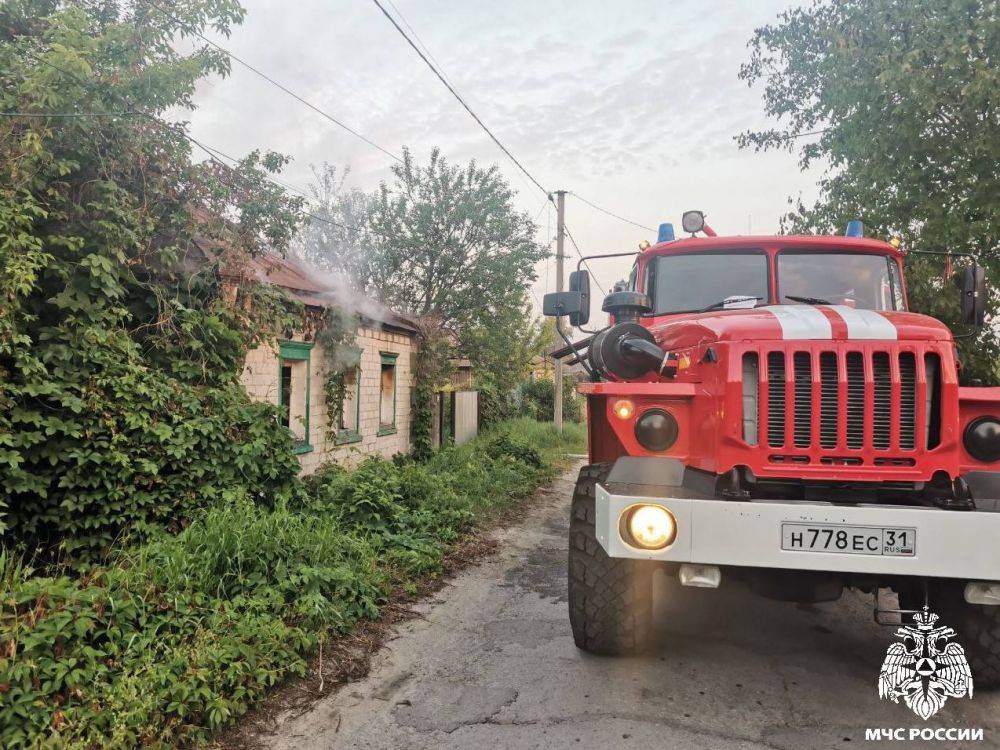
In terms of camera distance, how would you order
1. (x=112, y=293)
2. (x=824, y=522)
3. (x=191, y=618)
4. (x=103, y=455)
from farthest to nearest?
(x=112, y=293), (x=103, y=455), (x=191, y=618), (x=824, y=522)

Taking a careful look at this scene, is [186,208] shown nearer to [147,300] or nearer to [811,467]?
[147,300]

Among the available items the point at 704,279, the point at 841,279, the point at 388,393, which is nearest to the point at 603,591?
the point at 704,279

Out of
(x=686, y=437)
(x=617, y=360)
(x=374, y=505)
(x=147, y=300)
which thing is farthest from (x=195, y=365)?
(x=686, y=437)

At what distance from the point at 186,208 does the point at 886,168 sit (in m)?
9.63

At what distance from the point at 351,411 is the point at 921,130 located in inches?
365

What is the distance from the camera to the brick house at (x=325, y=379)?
7590 mm

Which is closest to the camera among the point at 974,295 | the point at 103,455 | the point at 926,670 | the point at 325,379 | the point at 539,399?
the point at 926,670

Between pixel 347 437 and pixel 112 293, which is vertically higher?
pixel 112 293

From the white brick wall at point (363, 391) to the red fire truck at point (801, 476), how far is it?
450 centimetres

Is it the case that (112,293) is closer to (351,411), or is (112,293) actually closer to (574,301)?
(574,301)

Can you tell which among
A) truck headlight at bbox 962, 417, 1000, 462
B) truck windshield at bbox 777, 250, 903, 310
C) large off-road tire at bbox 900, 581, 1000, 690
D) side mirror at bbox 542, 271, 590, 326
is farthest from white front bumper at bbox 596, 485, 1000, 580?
truck windshield at bbox 777, 250, 903, 310

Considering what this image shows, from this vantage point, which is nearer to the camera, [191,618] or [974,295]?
[191,618]

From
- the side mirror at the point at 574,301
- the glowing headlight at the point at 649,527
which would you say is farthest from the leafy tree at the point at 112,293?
the glowing headlight at the point at 649,527

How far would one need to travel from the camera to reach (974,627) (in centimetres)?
324
